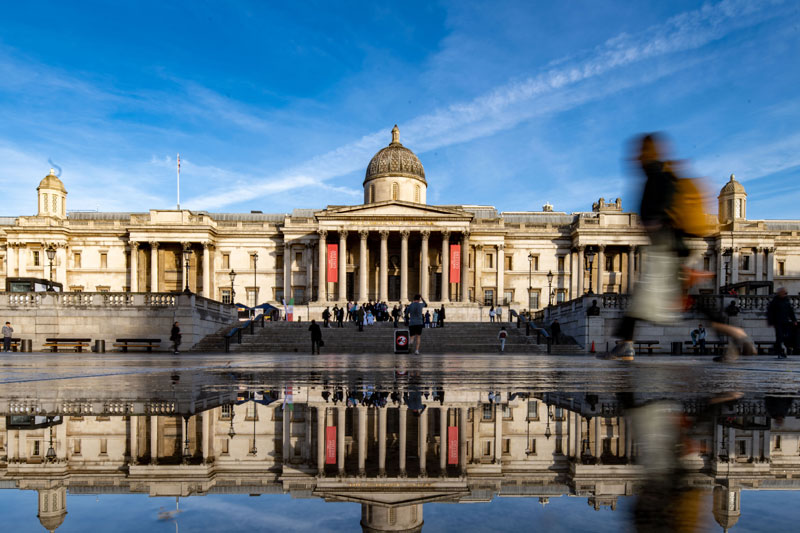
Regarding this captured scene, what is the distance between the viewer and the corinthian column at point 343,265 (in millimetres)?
54125

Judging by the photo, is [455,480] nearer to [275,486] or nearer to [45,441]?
[275,486]

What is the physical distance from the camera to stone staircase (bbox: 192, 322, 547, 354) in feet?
95.9

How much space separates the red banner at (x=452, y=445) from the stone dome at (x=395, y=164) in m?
57.6

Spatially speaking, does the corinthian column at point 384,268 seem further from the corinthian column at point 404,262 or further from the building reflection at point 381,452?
the building reflection at point 381,452

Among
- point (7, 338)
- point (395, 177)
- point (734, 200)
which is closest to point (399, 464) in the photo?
point (7, 338)

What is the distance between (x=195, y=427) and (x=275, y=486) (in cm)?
148

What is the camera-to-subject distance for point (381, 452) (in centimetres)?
264

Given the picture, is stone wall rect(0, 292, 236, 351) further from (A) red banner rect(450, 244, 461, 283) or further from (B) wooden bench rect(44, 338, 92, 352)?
(A) red banner rect(450, 244, 461, 283)

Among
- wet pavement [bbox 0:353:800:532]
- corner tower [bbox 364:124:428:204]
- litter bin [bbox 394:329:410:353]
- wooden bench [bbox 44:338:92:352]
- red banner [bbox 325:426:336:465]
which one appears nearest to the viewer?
wet pavement [bbox 0:353:800:532]

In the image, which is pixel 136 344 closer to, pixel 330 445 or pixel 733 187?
pixel 330 445

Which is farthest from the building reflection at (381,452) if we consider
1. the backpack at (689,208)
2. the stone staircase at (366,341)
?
the stone staircase at (366,341)

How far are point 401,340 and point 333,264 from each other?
34.7 meters

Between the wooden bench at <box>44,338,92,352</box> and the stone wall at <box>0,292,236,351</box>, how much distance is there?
0.47 m

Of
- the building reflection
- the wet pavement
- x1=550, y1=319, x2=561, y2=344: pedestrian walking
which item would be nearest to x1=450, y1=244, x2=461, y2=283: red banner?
x1=550, y1=319, x2=561, y2=344: pedestrian walking
